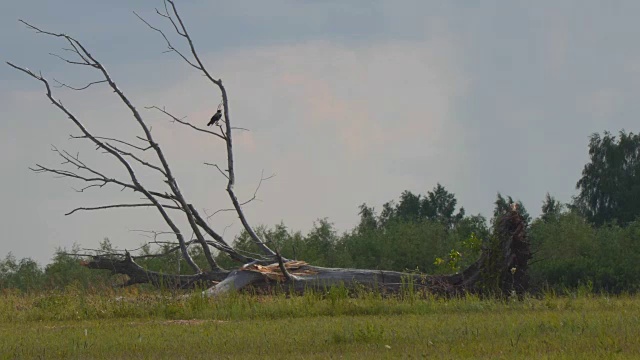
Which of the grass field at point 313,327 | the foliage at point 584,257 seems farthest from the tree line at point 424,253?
the grass field at point 313,327

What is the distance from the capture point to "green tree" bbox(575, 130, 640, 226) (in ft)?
187

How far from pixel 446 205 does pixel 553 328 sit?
48.0 metres

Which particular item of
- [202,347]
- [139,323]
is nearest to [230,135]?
[139,323]

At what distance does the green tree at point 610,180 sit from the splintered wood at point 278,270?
37.9 meters

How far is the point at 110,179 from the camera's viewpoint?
23.0 meters

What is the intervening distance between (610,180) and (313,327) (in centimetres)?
4739

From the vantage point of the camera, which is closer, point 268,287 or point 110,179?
point 268,287

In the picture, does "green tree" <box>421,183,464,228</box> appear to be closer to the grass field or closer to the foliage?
the foliage

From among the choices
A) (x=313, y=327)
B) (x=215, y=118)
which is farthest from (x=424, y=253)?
(x=313, y=327)

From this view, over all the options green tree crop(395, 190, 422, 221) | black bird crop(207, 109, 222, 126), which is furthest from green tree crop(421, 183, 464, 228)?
black bird crop(207, 109, 222, 126)

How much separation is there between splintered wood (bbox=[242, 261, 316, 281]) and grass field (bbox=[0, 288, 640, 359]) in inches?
65.6

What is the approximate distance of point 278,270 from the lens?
21328 mm

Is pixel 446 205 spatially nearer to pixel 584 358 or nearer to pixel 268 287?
pixel 268 287

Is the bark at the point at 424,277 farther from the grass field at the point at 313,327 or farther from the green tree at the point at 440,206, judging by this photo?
the green tree at the point at 440,206
